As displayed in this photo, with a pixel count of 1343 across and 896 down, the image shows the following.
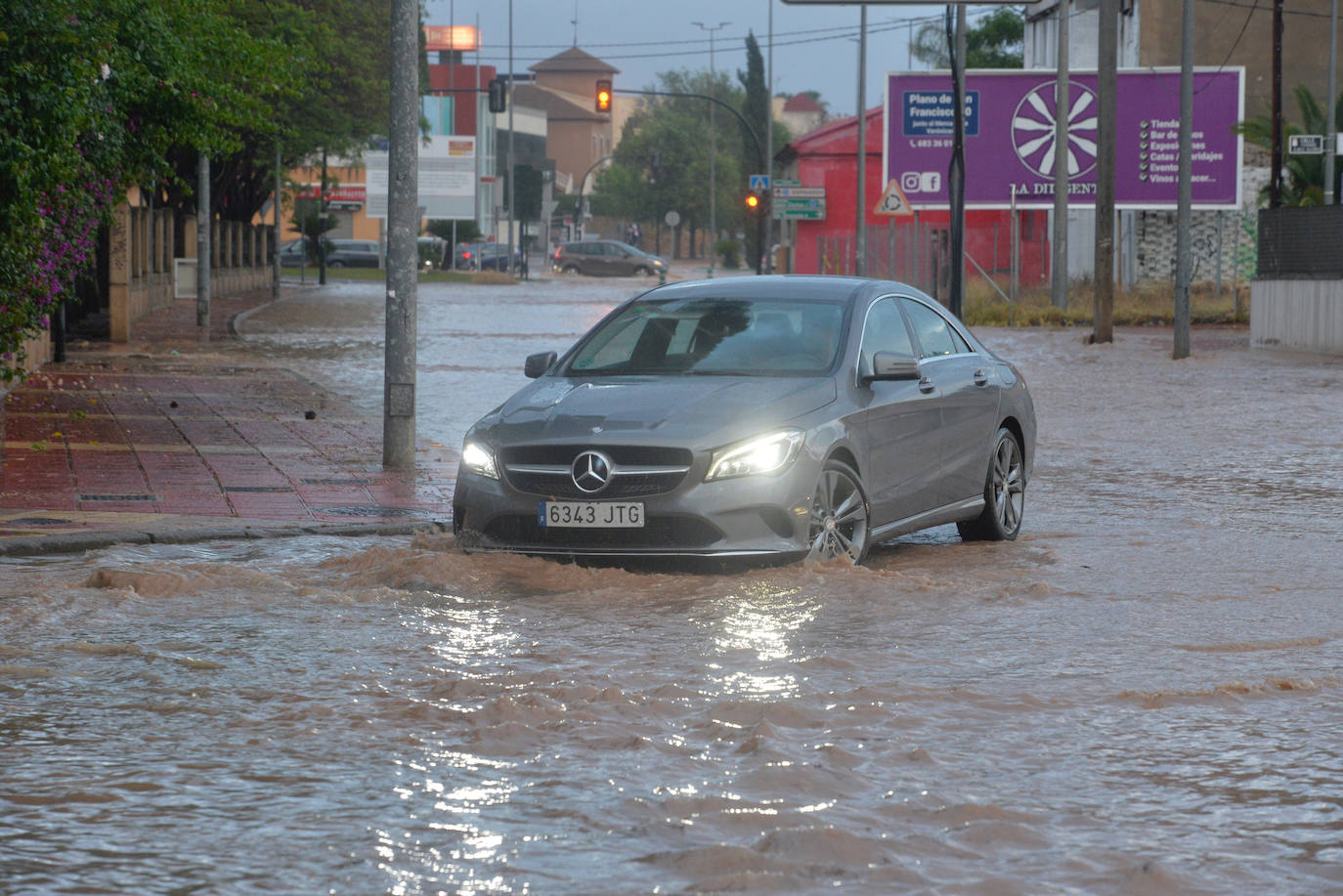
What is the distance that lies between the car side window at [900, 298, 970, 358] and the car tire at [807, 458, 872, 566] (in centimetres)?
143

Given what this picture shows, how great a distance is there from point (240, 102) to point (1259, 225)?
59.9ft

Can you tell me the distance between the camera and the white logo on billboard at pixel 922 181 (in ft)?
158

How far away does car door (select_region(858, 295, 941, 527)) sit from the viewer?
917cm

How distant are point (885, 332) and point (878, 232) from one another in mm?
45795

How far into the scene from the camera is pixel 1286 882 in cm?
448

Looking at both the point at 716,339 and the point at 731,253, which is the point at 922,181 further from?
the point at 731,253

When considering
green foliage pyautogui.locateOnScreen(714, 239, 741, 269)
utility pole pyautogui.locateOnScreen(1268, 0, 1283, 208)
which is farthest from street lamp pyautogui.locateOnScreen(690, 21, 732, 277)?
utility pole pyautogui.locateOnScreen(1268, 0, 1283, 208)

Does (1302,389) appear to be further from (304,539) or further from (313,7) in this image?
(313,7)

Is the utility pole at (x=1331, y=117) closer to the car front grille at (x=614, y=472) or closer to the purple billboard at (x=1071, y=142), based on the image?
the purple billboard at (x=1071, y=142)

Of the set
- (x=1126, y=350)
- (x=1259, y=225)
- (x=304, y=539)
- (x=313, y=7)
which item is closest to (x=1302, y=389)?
(x=1126, y=350)

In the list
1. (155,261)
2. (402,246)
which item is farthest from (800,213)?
(402,246)

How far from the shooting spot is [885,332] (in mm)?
9836

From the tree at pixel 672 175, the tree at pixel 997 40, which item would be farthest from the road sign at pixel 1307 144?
the tree at pixel 672 175

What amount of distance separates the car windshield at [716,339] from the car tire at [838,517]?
583 mm
